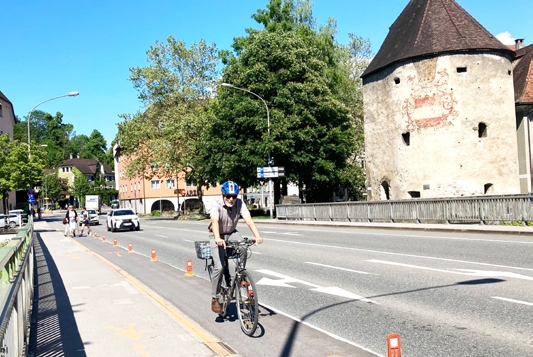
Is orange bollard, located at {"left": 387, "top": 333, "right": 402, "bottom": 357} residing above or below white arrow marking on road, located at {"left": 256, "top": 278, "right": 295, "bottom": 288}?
above

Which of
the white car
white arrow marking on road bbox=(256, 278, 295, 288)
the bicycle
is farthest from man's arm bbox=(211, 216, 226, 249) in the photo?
the white car

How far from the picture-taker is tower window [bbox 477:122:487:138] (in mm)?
40438

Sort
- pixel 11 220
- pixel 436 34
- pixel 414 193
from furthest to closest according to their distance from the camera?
pixel 11 220 < pixel 414 193 < pixel 436 34

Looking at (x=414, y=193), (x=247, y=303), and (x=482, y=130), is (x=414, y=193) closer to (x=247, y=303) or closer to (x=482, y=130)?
(x=482, y=130)

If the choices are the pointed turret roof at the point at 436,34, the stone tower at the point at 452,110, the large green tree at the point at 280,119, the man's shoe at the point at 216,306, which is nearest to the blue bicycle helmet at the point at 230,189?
the man's shoe at the point at 216,306

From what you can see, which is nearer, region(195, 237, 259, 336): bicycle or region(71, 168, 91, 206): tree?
region(195, 237, 259, 336): bicycle

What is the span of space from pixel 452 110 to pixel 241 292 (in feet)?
119

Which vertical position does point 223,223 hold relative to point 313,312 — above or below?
above

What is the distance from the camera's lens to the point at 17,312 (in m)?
5.15

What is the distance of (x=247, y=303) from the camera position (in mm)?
6910

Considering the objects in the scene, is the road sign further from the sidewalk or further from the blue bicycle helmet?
the blue bicycle helmet

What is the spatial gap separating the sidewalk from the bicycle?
0.49 m

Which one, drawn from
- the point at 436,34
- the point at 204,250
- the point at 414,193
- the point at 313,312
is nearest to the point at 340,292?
the point at 313,312

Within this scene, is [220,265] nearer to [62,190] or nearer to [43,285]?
[43,285]
